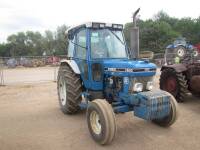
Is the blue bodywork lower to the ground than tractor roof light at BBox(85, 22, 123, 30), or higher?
lower

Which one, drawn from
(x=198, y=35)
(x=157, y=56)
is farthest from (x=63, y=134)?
(x=198, y=35)

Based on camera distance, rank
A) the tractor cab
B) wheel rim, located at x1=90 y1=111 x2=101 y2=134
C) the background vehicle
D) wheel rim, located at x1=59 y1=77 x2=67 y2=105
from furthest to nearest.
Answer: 1. the background vehicle
2. wheel rim, located at x1=59 y1=77 x2=67 y2=105
3. the tractor cab
4. wheel rim, located at x1=90 y1=111 x2=101 y2=134

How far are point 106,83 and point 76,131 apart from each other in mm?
1223

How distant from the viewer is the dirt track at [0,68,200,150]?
17.6 feet

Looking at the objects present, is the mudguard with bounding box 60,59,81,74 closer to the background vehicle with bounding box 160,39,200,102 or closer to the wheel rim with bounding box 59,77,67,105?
the wheel rim with bounding box 59,77,67,105

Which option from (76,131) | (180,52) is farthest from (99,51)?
(180,52)

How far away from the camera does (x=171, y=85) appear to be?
29.6 feet

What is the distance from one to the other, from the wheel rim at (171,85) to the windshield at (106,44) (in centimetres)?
272

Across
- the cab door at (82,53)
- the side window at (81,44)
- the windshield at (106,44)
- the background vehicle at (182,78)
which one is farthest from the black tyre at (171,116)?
the background vehicle at (182,78)

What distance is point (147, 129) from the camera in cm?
615

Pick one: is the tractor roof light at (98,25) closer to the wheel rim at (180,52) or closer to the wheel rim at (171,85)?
the wheel rim at (171,85)

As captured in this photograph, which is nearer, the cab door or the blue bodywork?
the blue bodywork

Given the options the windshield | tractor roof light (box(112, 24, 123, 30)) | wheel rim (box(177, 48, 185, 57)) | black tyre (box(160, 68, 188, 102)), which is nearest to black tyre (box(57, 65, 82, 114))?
the windshield

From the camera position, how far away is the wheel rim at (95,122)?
5621 mm
